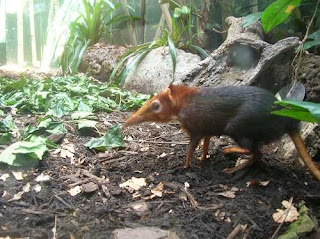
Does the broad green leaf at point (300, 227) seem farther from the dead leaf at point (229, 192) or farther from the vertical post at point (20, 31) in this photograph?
the vertical post at point (20, 31)

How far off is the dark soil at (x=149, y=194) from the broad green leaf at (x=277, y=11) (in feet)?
3.82

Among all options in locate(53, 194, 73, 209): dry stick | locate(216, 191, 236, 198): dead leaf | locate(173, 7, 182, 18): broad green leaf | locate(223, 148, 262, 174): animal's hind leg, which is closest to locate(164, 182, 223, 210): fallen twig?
locate(216, 191, 236, 198): dead leaf

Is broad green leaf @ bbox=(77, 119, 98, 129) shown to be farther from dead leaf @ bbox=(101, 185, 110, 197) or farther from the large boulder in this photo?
the large boulder

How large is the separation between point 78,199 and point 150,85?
3973 millimetres

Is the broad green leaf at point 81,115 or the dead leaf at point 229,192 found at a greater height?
the broad green leaf at point 81,115

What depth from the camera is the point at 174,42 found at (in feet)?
21.7

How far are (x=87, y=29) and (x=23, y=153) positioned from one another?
559cm

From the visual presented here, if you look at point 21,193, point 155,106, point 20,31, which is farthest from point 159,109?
point 20,31

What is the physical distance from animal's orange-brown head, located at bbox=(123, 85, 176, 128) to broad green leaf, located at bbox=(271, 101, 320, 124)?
4.36ft

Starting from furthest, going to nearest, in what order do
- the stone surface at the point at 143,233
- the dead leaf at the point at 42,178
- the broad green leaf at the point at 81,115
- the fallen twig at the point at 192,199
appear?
the broad green leaf at the point at 81,115
the dead leaf at the point at 42,178
the fallen twig at the point at 192,199
the stone surface at the point at 143,233

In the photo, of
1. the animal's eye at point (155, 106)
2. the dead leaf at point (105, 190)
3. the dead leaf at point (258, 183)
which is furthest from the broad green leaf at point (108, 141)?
the dead leaf at point (258, 183)

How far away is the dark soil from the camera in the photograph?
199 cm

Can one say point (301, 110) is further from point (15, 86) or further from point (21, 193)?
point (15, 86)

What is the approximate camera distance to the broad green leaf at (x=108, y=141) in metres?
3.24
